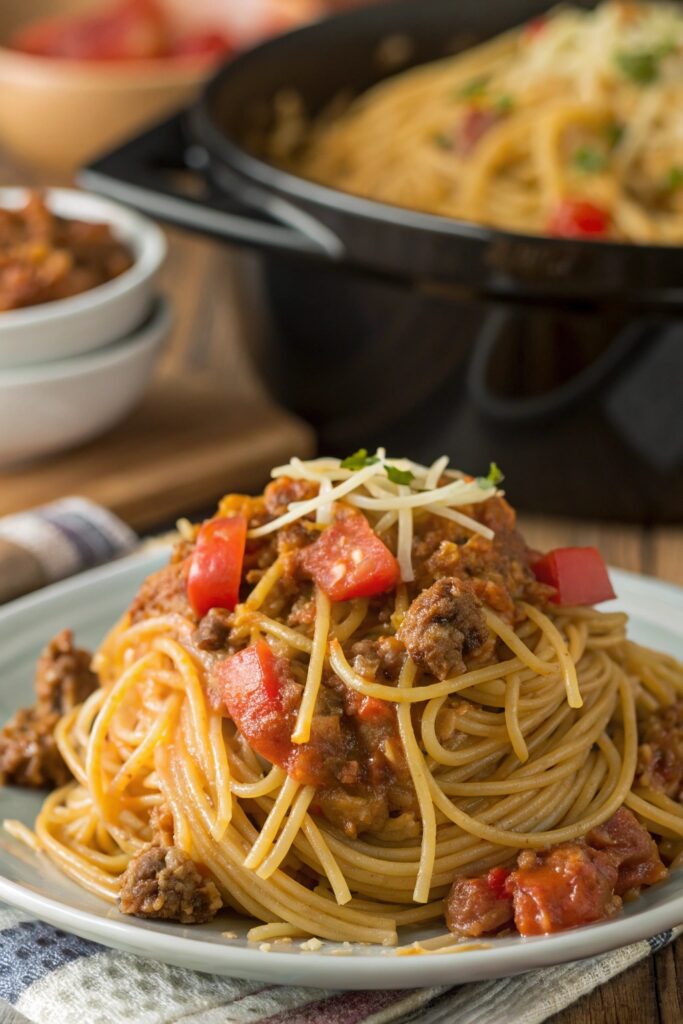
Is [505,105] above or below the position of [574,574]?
below

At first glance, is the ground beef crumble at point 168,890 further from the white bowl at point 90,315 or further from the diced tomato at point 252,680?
the white bowl at point 90,315

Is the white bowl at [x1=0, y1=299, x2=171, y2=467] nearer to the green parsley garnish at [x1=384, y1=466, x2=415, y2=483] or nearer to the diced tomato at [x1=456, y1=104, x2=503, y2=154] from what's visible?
the diced tomato at [x1=456, y1=104, x2=503, y2=154]

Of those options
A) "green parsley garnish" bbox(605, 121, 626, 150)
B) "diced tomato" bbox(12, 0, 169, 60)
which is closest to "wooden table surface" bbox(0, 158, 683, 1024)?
"diced tomato" bbox(12, 0, 169, 60)

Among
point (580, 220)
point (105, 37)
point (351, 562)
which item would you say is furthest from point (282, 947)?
point (105, 37)

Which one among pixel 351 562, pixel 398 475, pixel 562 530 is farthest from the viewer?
pixel 562 530

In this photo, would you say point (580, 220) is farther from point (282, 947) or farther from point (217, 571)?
point (282, 947)
